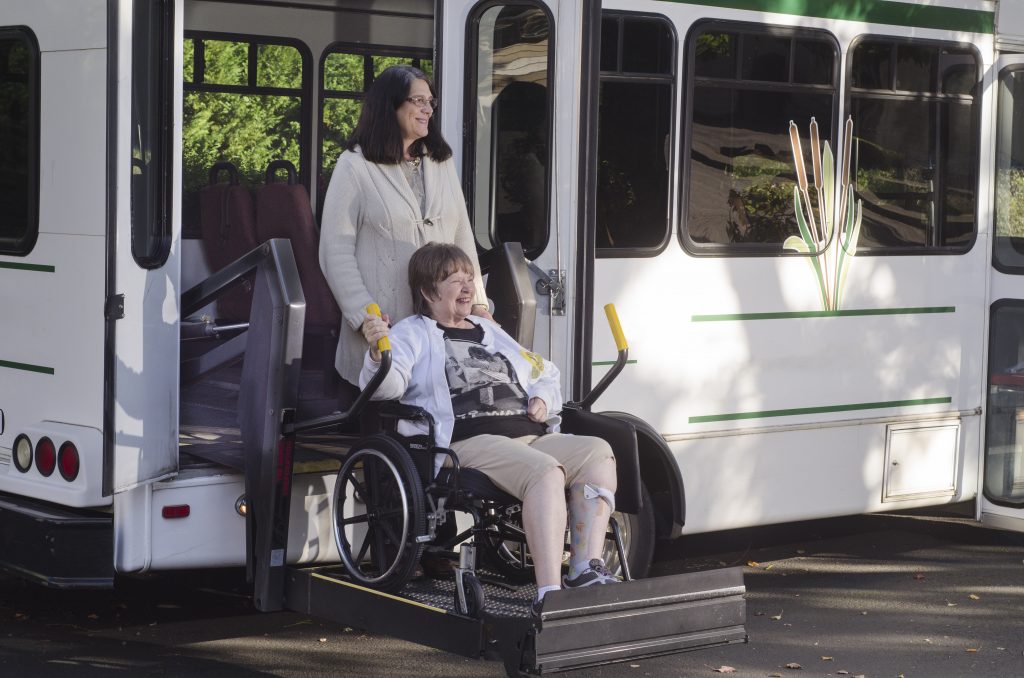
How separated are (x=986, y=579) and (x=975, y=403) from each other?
0.81m

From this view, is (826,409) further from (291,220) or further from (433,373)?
(291,220)

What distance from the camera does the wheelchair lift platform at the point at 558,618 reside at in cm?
443

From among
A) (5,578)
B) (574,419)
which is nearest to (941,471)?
(574,419)

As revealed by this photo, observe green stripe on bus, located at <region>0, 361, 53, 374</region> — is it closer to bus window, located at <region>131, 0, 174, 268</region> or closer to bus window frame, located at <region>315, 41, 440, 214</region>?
bus window, located at <region>131, 0, 174, 268</region>

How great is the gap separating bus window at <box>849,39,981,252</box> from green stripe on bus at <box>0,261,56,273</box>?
354cm

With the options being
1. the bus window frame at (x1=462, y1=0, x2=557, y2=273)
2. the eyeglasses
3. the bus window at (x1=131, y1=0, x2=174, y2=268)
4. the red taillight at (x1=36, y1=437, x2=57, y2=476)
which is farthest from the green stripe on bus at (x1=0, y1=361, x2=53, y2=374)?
the bus window frame at (x1=462, y1=0, x2=557, y2=273)

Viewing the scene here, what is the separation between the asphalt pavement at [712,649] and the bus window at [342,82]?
111 inches

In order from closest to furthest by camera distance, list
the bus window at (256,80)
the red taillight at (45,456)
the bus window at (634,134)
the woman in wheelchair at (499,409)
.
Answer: the woman in wheelchair at (499,409)
the red taillight at (45,456)
the bus window at (634,134)
the bus window at (256,80)

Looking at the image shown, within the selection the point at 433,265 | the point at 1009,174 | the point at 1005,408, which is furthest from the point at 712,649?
the point at 1009,174

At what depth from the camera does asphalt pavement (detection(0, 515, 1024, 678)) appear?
566cm

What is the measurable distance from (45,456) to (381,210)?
1388mm

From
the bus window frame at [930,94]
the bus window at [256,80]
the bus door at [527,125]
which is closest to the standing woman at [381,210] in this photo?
the bus door at [527,125]

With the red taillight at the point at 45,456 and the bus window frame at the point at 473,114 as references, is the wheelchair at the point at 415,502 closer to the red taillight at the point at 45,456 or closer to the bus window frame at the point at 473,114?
the bus window frame at the point at 473,114

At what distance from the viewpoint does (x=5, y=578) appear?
270 inches
